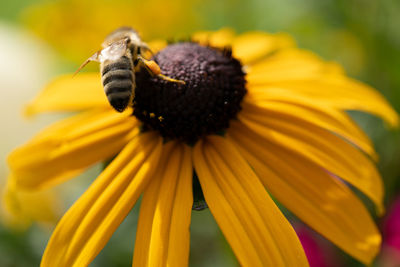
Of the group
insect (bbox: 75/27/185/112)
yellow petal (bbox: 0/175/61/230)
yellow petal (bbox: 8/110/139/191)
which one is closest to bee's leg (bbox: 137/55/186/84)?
insect (bbox: 75/27/185/112)

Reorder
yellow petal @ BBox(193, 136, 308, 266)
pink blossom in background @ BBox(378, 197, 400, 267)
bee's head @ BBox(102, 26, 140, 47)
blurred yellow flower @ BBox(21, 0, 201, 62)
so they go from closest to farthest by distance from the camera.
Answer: yellow petal @ BBox(193, 136, 308, 266) < bee's head @ BBox(102, 26, 140, 47) < pink blossom in background @ BBox(378, 197, 400, 267) < blurred yellow flower @ BBox(21, 0, 201, 62)

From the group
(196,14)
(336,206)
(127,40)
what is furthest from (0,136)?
(336,206)

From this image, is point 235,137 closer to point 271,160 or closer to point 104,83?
point 271,160

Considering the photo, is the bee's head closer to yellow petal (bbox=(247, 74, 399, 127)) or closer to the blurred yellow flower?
yellow petal (bbox=(247, 74, 399, 127))

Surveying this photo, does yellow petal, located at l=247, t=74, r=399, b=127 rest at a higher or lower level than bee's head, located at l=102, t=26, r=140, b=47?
lower

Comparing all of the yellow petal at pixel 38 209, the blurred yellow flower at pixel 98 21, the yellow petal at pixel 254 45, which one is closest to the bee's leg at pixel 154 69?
the yellow petal at pixel 254 45

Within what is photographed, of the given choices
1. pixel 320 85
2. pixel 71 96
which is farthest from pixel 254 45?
pixel 71 96

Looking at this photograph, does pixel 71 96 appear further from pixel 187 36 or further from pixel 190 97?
pixel 187 36
